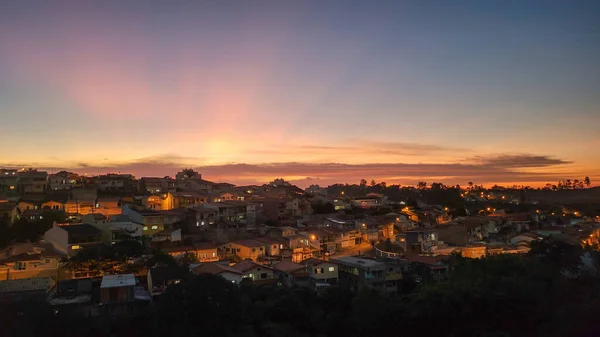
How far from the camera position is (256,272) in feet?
52.6

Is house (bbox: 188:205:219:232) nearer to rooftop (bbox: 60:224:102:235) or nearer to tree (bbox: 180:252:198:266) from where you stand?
tree (bbox: 180:252:198:266)

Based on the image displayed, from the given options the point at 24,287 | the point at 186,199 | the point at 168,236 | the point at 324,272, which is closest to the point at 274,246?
the point at 324,272

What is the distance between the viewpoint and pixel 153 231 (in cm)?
2069

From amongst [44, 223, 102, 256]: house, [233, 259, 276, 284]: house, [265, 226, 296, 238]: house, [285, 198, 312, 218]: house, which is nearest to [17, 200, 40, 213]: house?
[44, 223, 102, 256]: house

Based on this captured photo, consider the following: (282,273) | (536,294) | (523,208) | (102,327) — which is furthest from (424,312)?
(523,208)

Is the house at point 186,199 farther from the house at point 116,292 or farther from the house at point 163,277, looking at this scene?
the house at point 116,292

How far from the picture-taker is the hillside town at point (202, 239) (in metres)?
14.8

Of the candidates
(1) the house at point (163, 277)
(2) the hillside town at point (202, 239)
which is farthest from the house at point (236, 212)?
(1) the house at point (163, 277)

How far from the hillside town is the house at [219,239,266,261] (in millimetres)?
49

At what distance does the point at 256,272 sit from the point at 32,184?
65.2ft

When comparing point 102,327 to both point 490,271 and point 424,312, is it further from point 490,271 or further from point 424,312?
point 490,271

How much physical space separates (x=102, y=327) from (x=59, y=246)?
7.01 meters

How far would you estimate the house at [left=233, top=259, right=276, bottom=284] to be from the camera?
1572 centimetres

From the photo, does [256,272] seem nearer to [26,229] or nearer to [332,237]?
A: [332,237]
